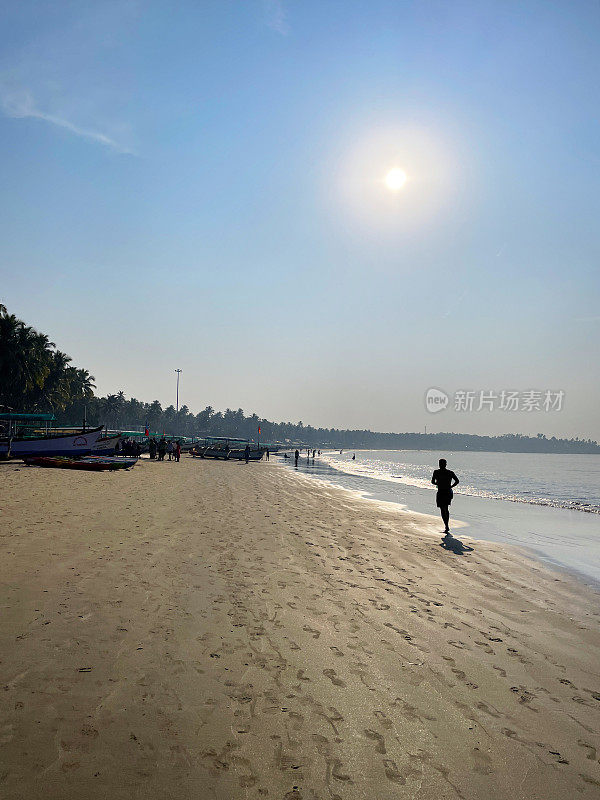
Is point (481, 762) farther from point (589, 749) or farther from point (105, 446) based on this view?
point (105, 446)

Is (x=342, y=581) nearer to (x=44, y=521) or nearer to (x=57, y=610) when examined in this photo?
(x=57, y=610)

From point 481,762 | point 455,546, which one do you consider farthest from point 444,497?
point 481,762

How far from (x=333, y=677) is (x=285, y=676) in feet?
1.66

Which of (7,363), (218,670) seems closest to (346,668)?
(218,670)

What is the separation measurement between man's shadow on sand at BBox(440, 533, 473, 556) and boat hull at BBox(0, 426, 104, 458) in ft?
103

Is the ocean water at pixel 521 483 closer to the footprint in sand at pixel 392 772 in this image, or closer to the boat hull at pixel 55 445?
the footprint in sand at pixel 392 772

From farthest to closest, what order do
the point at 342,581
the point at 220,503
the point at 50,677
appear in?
the point at 220,503, the point at 342,581, the point at 50,677

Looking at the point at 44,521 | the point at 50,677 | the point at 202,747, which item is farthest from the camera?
the point at 44,521

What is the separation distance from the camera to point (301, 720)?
Result: 3902 millimetres

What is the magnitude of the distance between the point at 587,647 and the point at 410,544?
20.4 ft

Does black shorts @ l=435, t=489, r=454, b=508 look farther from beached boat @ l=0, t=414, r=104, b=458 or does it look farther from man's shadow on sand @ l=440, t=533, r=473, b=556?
beached boat @ l=0, t=414, r=104, b=458

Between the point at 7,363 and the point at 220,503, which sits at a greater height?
the point at 7,363

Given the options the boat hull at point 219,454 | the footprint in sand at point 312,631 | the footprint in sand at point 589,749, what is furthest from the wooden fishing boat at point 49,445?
the footprint in sand at point 589,749

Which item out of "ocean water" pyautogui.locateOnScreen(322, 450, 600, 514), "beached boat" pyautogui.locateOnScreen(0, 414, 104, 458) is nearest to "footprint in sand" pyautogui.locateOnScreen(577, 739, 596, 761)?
"ocean water" pyautogui.locateOnScreen(322, 450, 600, 514)
